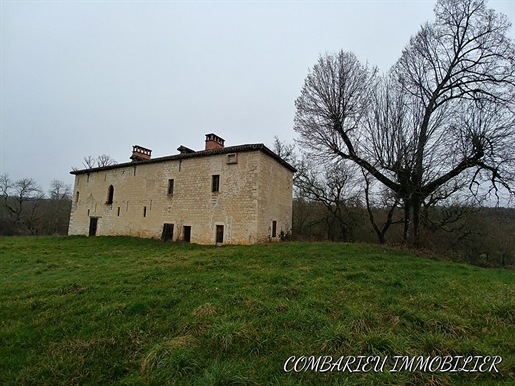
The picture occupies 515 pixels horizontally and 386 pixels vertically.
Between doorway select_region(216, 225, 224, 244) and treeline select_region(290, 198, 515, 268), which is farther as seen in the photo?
treeline select_region(290, 198, 515, 268)

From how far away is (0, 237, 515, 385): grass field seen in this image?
2941 millimetres

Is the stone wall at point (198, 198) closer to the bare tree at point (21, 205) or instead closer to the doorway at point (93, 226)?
the doorway at point (93, 226)

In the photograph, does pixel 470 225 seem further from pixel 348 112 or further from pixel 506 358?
pixel 506 358

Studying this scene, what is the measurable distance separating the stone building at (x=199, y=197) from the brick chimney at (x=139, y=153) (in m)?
0.09

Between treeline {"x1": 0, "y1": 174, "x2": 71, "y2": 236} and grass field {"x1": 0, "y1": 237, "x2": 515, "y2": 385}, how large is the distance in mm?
38908

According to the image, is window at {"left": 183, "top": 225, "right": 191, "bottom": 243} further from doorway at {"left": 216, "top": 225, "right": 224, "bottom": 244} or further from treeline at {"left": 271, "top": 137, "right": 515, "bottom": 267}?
treeline at {"left": 271, "top": 137, "right": 515, "bottom": 267}

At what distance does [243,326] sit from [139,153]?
69.9ft

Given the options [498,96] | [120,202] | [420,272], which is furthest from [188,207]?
[498,96]

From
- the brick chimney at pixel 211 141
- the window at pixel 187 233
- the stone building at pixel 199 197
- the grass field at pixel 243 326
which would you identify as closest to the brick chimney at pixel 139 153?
the stone building at pixel 199 197

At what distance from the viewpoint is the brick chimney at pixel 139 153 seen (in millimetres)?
21144

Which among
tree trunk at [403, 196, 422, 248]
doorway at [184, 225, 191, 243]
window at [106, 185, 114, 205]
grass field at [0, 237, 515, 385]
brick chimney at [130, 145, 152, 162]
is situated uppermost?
brick chimney at [130, 145, 152, 162]

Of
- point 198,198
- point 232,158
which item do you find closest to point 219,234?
point 198,198

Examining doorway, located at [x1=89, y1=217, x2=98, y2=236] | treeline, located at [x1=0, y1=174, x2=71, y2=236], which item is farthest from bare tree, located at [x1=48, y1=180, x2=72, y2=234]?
doorway, located at [x1=89, y1=217, x2=98, y2=236]

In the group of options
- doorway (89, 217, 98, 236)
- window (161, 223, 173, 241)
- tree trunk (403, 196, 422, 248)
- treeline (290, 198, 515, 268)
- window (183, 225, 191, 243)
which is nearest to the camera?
tree trunk (403, 196, 422, 248)
